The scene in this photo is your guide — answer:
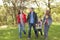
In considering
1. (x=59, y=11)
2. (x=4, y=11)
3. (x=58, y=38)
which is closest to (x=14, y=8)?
(x=4, y=11)

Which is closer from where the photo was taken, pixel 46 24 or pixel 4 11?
pixel 46 24

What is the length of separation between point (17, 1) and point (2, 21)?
732cm

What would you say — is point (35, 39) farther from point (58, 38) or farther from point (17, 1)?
point (17, 1)

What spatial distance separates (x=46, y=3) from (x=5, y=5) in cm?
736

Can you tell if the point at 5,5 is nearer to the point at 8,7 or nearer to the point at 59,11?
the point at 8,7

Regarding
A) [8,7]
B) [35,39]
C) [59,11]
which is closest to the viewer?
[35,39]

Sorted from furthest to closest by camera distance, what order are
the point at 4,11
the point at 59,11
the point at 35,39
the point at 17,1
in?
the point at 59,11
the point at 4,11
the point at 17,1
the point at 35,39

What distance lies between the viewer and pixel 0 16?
36.6m

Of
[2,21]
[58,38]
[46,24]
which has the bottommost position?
[2,21]

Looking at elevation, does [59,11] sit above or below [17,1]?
below

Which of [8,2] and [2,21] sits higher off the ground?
[8,2]

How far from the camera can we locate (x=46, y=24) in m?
11.1

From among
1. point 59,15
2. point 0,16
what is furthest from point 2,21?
point 59,15

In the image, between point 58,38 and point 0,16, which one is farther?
point 0,16
